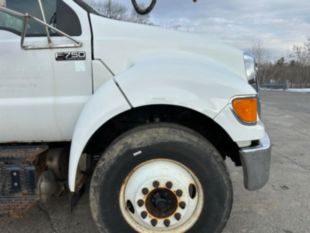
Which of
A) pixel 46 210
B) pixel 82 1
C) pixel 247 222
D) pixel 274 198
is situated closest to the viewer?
pixel 82 1

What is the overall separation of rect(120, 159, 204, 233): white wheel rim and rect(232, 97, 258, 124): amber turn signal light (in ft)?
1.88

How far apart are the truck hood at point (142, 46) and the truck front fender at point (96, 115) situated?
38cm

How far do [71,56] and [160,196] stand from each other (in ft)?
4.27

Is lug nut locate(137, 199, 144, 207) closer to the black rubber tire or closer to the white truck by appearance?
the white truck

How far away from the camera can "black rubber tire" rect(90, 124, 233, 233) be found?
2943mm

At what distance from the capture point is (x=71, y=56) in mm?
3174

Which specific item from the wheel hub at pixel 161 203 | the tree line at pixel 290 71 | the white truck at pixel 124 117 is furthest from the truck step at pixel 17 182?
the tree line at pixel 290 71

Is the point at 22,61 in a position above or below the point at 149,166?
above

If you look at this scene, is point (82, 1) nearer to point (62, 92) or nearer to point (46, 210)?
point (62, 92)

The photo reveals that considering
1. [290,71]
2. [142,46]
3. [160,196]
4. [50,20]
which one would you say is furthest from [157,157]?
[290,71]

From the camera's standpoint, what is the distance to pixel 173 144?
294cm

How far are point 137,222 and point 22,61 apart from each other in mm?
1547

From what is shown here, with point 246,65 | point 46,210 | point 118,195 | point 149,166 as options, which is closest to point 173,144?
point 149,166

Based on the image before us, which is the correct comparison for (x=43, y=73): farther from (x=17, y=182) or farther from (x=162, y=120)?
(x=162, y=120)
